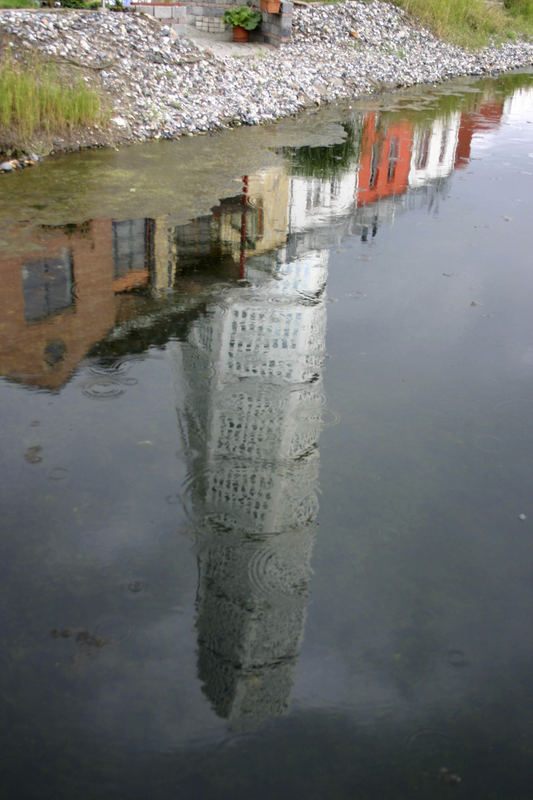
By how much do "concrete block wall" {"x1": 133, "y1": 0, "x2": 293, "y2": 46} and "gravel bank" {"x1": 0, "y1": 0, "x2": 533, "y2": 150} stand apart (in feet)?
1.62

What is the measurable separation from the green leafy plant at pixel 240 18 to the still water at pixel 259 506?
392 inches

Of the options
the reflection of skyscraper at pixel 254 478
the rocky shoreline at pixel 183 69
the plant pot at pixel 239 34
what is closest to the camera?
the reflection of skyscraper at pixel 254 478

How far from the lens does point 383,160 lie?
12.7 m

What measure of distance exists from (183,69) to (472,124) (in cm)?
654

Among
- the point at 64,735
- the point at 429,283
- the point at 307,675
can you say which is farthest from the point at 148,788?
the point at 429,283

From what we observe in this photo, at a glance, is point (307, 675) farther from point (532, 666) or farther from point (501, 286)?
point (501, 286)

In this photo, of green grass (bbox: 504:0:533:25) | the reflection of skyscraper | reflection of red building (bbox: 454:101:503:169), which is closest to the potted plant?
reflection of red building (bbox: 454:101:503:169)

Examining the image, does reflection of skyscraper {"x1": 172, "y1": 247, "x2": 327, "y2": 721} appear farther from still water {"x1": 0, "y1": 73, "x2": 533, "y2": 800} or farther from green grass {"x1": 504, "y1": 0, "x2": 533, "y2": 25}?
green grass {"x1": 504, "y1": 0, "x2": 533, "y2": 25}

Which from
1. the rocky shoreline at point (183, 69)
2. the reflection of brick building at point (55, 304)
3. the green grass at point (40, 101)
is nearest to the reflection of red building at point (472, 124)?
the rocky shoreline at point (183, 69)

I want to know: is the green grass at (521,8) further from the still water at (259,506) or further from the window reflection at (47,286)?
the window reflection at (47,286)

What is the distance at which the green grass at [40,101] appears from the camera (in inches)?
425

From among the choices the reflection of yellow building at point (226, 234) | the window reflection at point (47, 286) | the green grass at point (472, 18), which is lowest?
the window reflection at point (47, 286)

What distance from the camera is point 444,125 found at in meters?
16.0

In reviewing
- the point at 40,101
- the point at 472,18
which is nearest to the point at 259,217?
the point at 40,101
